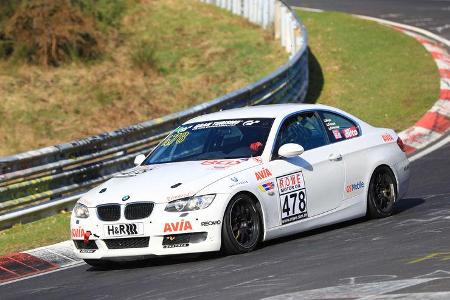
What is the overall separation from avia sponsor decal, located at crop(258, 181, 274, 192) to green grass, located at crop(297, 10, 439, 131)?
344 inches

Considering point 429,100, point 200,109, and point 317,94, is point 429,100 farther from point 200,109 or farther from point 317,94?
point 200,109

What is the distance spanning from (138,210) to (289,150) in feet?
5.51

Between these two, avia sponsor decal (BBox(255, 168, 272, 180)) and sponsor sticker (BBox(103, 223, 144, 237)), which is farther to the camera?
avia sponsor decal (BBox(255, 168, 272, 180))

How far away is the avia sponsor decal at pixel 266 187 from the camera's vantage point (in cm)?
1066

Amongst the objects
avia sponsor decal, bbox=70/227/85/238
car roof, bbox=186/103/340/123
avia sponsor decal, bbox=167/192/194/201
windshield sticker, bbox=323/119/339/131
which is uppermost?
car roof, bbox=186/103/340/123

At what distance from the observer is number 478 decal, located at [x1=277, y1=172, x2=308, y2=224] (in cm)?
1090

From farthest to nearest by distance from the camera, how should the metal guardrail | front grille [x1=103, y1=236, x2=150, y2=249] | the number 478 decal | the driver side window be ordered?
1. the metal guardrail
2. the driver side window
3. the number 478 decal
4. front grille [x1=103, y1=236, x2=150, y2=249]

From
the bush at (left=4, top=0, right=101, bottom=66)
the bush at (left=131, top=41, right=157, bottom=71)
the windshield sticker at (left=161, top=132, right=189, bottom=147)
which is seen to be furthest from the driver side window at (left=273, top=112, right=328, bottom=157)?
the bush at (left=4, top=0, right=101, bottom=66)

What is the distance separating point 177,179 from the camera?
10.4 meters

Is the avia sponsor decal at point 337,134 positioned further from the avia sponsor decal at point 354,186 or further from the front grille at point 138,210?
the front grille at point 138,210

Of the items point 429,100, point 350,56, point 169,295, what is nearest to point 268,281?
point 169,295

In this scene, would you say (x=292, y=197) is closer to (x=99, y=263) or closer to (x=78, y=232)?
(x=99, y=263)

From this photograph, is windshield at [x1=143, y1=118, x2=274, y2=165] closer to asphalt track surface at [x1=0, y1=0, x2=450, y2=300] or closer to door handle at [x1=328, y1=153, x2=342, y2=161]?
door handle at [x1=328, y1=153, x2=342, y2=161]

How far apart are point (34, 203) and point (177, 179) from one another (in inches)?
196
